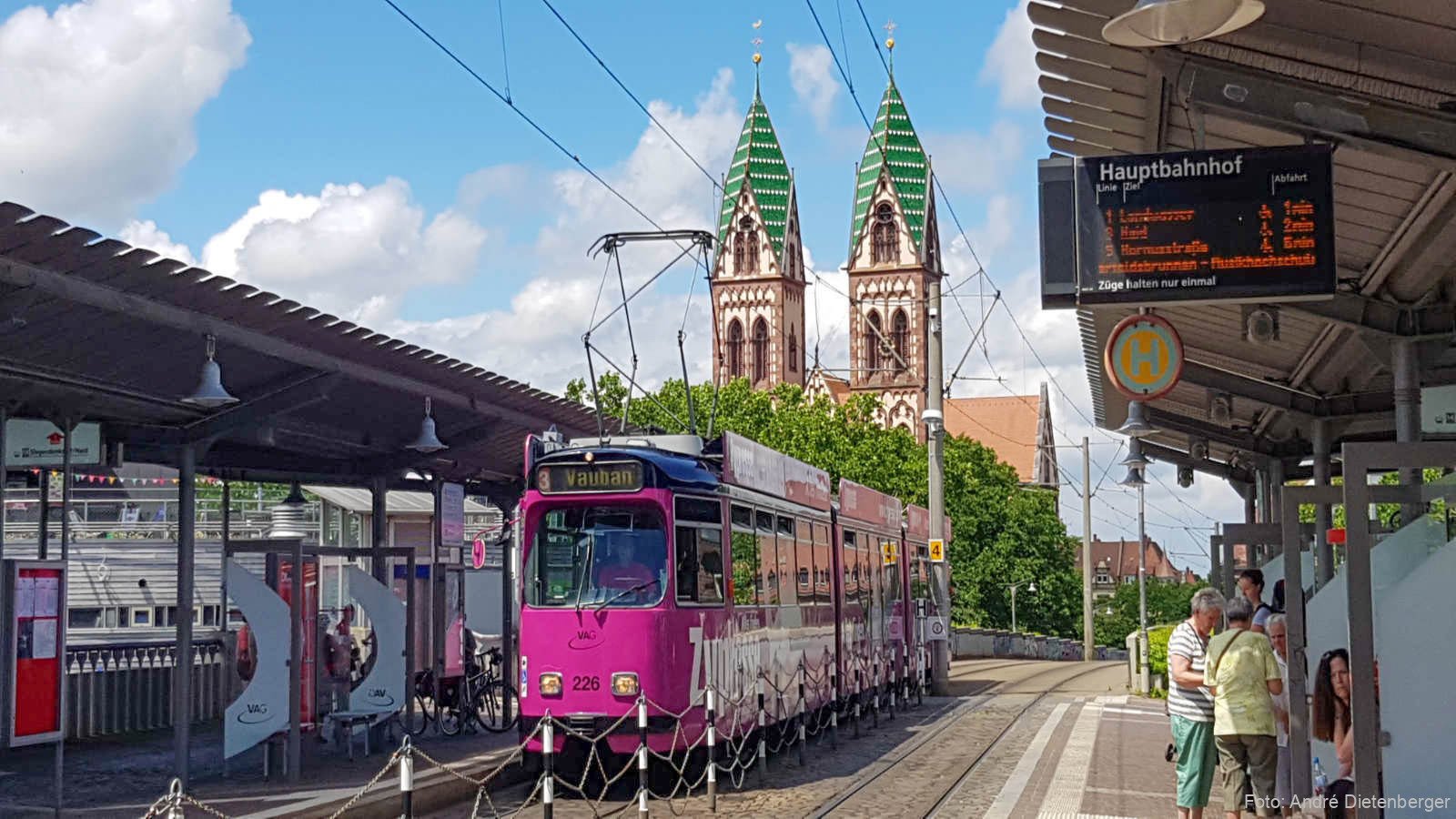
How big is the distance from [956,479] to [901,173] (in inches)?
1470

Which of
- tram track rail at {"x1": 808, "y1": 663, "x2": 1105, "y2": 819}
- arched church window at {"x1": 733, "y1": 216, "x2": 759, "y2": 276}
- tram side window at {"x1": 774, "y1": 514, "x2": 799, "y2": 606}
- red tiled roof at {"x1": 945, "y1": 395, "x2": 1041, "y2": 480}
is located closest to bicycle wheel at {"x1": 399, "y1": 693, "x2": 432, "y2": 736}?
tram side window at {"x1": 774, "y1": 514, "x2": 799, "y2": 606}

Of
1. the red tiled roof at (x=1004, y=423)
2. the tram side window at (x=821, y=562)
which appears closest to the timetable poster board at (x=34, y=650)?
the tram side window at (x=821, y=562)

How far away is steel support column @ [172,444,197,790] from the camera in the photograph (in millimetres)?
14578

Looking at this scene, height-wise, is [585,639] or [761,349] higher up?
[761,349]

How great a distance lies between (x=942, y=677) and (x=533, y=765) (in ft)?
52.4

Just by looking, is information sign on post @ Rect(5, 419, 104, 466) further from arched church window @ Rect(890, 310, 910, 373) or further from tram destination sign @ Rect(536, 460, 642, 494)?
arched church window @ Rect(890, 310, 910, 373)

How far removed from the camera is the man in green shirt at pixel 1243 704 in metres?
10.6

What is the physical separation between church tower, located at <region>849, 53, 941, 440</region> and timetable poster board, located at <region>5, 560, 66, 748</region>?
326 ft

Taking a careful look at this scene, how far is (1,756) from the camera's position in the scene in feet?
57.5

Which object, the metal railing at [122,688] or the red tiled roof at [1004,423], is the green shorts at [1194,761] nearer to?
the metal railing at [122,688]

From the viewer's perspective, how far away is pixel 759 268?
117750mm

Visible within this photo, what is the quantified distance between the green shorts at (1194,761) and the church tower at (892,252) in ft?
330

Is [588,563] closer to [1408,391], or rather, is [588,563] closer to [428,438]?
[428,438]

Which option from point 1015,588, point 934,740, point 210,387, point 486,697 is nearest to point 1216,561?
point 934,740
